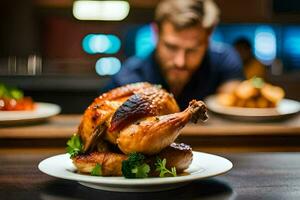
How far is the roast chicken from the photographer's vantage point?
53.0 inches

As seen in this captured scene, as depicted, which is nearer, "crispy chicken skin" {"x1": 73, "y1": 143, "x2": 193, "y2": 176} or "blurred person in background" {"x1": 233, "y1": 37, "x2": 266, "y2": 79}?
"crispy chicken skin" {"x1": 73, "y1": 143, "x2": 193, "y2": 176}

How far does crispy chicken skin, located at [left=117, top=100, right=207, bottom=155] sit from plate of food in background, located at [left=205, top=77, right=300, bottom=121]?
153cm

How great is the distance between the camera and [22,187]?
55.2 inches

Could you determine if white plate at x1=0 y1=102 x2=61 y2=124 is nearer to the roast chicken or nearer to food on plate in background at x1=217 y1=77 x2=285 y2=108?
food on plate in background at x1=217 y1=77 x2=285 y2=108

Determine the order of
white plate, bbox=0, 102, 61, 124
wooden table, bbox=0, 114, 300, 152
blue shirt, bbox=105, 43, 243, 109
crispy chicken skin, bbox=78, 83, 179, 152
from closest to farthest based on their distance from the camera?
crispy chicken skin, bbox=78, 83, 179, 152
wooden table, bbox=0, 114, 300, 152
white plate, bbox=0, 102, 61, 124
blue shirt, bbox=105, 43, 243, 109

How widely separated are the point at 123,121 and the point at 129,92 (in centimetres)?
23

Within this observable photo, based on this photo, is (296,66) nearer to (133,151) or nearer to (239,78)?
(239,78)

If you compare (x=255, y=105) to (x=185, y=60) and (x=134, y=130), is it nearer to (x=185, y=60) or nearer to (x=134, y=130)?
(x=185, y=60)

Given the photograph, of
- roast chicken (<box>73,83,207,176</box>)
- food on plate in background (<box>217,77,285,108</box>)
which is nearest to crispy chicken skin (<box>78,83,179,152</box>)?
roast chicken (<box>73,83,207,176</box>)

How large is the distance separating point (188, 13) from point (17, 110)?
1261 millimetres

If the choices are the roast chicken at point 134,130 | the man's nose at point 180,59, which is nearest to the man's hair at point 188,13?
the man's nose at point 180,59

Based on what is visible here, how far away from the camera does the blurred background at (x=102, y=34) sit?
6711mm

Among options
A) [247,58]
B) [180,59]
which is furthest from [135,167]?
[247,58]

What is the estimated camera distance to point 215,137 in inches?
103
